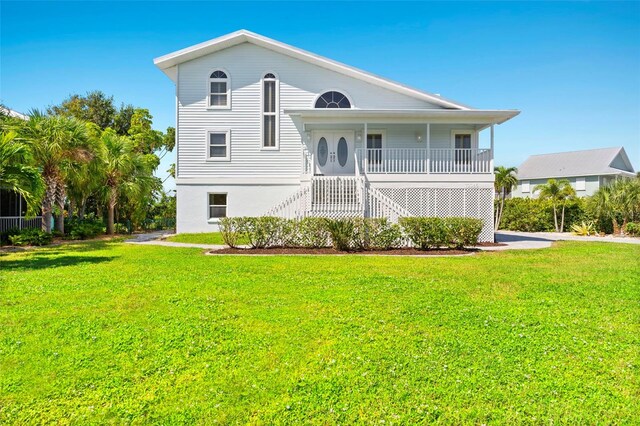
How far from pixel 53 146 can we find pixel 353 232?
12.9m

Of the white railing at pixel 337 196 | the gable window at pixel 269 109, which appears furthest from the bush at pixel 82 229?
the white railing at pixel 337 196

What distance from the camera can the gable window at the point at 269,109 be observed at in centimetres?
1920

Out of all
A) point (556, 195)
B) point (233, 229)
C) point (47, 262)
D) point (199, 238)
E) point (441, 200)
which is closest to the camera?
point (47, 262)

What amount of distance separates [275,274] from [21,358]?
4883 millimetres

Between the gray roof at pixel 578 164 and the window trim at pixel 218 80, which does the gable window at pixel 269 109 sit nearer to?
the window trim at pixel 218 80

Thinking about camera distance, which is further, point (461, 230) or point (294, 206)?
point (294, 206)

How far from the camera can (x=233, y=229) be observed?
13.2 metres

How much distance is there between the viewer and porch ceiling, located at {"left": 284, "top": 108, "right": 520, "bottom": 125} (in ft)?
51.9

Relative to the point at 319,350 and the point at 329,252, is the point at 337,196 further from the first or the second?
the point at 319,350

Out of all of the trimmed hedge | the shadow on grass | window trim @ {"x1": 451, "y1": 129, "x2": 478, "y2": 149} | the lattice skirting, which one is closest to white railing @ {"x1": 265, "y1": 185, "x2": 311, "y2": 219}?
the trimmed hedge

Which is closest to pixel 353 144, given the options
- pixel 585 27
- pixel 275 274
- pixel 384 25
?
pixel 384 25

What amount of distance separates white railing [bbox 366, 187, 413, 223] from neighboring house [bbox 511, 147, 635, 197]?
25.2 metres

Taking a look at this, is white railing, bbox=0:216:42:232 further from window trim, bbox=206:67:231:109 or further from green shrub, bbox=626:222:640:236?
green shrub, bbox=626:222:640:236

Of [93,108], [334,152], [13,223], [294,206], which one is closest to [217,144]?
[334,152]
